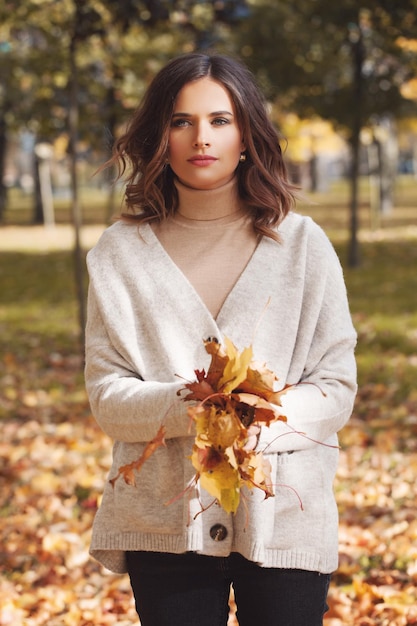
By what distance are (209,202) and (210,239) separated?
9 centimetres

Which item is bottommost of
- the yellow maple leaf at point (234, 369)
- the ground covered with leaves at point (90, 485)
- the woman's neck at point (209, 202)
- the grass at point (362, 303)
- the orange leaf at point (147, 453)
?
the grass at point (362, 303)

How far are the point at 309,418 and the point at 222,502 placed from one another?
0.33m

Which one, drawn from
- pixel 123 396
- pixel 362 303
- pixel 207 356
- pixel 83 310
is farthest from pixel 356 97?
pixel 123 396

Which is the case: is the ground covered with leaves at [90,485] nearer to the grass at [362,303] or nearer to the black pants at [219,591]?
the grass at [362,303]

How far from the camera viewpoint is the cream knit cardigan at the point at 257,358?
2010 millimetres

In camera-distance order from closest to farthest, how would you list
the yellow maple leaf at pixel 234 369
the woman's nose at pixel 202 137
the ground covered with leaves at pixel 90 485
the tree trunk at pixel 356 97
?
1. the yellow maple leaf at pixel 234 369
2. the woman's nose at pixel 202 137
3. the ground covered with leaves at pixel 90 485
4. the tree trunk at pixel 356 97

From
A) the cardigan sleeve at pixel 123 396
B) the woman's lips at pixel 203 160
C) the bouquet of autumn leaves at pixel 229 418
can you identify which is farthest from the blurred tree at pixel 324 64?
the bouquet of autumn leaves at pixel 229 418

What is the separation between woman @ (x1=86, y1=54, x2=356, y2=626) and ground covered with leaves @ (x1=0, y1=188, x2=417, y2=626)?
1.54 m

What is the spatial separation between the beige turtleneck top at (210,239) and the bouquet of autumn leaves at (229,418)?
0.34 m

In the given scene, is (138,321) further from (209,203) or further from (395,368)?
(395,368)

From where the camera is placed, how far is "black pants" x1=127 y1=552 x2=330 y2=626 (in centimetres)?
202

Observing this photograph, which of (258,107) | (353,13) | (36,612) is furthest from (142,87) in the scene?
(258,107)

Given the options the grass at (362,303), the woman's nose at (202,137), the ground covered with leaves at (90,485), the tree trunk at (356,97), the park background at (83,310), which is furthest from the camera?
the tree trunk at (356,97)

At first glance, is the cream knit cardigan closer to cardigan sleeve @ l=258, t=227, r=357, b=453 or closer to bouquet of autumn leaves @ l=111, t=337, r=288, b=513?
cardigan sleeve @ l=258, t=227, r=357, b=453
